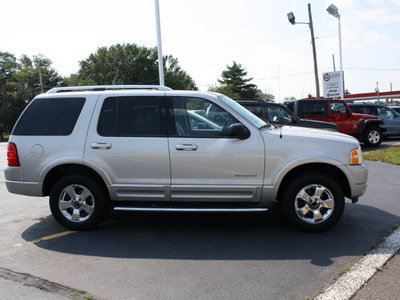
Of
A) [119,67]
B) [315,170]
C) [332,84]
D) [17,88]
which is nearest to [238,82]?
[119,67]

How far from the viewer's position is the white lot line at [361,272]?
3178mm

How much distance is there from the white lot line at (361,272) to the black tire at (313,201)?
0.70m

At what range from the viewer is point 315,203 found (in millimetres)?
4727

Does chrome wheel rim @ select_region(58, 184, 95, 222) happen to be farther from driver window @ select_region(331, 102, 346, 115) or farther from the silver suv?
driver window @ select_region(331, 102, 346, 115)

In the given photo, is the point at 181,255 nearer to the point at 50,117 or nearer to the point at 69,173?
the point at 69,173

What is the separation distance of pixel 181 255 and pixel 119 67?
59.1 m

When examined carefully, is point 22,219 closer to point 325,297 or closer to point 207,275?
point 207,275

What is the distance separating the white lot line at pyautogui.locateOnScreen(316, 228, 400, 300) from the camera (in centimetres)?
318

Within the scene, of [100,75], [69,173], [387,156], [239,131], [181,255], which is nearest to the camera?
[181,255]

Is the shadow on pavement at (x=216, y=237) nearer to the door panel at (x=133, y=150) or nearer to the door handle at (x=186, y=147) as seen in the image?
the door panel at (x=133, y=150)

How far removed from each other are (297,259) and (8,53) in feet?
263

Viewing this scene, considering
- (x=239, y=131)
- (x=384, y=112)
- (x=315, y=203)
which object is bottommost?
(x=315, y=203)

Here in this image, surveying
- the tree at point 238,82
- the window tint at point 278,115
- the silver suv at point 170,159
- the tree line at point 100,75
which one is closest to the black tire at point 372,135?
the window tint at point 278,115

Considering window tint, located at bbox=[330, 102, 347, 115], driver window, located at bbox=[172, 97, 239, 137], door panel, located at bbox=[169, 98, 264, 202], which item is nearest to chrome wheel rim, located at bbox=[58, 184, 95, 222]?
door panel, located at bbox=[169, 98, 264, 202]
